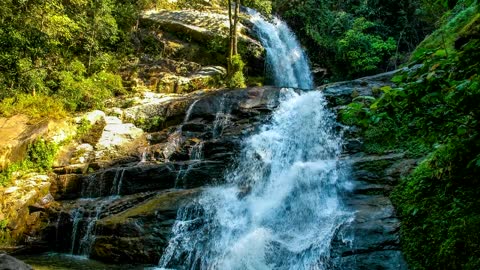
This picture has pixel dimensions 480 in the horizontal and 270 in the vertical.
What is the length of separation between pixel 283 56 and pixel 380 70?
5459 millimetres

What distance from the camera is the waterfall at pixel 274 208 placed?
6398 mm

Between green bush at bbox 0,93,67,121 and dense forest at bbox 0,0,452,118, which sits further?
dense forest at bbox 0,0,452,118

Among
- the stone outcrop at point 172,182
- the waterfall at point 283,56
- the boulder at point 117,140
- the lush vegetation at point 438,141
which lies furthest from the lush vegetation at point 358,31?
the boulder at point 117,140

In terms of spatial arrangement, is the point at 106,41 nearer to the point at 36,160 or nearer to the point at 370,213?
the point at 36,160

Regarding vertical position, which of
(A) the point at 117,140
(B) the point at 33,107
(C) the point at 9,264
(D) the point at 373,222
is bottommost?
(C) the point at 9,264

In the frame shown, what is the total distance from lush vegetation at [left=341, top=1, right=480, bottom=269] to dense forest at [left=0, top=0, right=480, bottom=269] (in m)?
0.01

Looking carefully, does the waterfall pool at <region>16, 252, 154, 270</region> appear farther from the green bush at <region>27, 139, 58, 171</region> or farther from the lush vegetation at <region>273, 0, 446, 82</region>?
the lush vegetation at <region>273, 0, 446, 82</region>

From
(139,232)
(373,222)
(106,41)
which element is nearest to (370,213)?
(373,222)

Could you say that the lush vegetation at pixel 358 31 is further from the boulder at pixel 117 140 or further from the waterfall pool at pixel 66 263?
the waterfall pool at pixel 66 263

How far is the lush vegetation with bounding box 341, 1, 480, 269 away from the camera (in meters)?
2.29

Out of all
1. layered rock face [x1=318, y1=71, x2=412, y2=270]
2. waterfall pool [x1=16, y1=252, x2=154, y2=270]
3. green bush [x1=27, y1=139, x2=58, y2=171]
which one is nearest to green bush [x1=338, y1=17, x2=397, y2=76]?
layered rock face [x1=318, y1=71, x2=412, y2=270]

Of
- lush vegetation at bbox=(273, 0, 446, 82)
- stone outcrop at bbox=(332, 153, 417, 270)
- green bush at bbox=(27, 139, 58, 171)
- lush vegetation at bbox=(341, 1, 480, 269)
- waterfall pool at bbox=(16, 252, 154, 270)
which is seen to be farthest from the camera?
lush vegetation at bbox=(273, 0, 446, 82)

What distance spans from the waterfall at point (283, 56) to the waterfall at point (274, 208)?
6855 mm

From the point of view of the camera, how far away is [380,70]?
20.3 m
